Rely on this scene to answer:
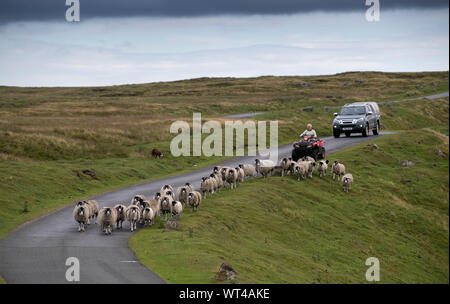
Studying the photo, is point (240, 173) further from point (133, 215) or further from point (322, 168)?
point (133, 215)

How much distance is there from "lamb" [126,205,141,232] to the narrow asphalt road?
45cm

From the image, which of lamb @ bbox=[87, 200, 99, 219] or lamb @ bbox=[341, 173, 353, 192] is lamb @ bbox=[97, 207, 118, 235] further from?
lamb @ bbox=[341, 173, 353, 192]

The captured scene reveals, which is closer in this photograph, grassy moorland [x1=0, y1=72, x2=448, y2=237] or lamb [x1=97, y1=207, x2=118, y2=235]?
lamb [x1=97, y1=207, x2=118, y2=235]

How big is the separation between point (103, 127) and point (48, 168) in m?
24.5

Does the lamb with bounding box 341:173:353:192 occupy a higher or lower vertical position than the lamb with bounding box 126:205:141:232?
lower

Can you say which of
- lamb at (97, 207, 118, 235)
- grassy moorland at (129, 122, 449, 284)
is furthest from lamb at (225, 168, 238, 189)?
lamb at (97, 207, 118, 235)

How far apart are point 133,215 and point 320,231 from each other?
1258cm

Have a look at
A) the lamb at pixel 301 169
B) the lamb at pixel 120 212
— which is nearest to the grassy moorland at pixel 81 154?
the lamb at pixel 120 212

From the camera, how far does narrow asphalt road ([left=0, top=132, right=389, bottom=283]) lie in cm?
1948

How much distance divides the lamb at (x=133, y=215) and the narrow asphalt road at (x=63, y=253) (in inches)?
17.7

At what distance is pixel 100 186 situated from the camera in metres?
42.0

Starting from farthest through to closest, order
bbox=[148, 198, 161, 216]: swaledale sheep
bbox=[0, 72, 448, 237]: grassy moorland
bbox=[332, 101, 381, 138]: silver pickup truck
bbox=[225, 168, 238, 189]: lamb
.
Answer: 1. bbox=[332, 101, 381, 138]: silver pickup truck
2. bbox=[225, 168, 238, 189]: lamb
3. bbox=[0, 72, 448, 237]: grassy moorland
4. bbox=[148, 198, 161, 216]: swaledale sheep

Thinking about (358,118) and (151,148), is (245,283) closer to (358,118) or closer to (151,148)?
(151,148)

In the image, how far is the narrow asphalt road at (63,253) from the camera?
19.5 meters
